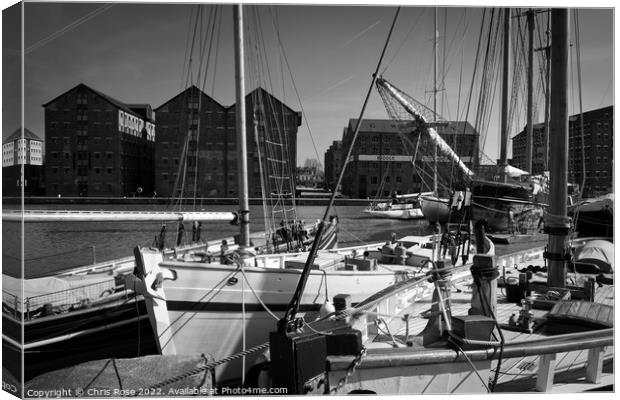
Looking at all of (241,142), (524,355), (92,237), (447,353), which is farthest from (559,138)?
(92,237)

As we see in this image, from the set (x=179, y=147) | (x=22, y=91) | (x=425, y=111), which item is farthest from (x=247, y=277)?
(x=179, y=147)

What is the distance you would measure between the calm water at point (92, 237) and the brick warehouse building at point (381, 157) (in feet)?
10.7

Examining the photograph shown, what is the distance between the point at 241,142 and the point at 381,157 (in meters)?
22.9

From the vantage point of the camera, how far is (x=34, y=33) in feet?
15.0

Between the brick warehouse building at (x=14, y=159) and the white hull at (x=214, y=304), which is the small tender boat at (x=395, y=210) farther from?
the brick warehouse building at (x=14, y=159)

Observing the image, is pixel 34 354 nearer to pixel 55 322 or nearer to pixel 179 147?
pixel 55 322

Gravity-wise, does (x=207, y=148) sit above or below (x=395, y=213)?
above

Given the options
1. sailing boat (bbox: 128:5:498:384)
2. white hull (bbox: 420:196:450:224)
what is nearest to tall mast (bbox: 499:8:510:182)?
white hull (bbox: 420:196:450:224)

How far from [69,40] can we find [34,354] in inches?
224

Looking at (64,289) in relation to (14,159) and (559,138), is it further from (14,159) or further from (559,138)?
(559,138)

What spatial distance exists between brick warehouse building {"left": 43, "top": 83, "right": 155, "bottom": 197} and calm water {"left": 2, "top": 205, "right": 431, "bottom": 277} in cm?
163

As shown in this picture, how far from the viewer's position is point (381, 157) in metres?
30.3

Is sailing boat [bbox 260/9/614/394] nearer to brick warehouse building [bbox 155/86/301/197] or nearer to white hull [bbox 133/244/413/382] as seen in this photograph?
white hull [bbox 133/244/413/382]

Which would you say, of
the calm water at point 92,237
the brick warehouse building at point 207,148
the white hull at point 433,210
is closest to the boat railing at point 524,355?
the calm water at point 92,237
